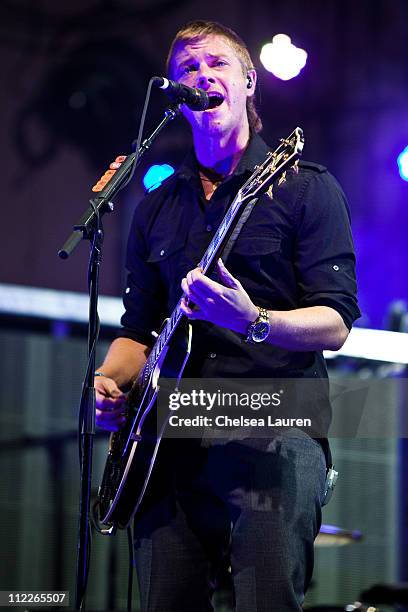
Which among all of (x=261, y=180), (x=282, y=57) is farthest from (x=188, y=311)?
(x=282, y=57)

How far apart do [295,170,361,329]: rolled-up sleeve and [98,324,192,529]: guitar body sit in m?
0.33

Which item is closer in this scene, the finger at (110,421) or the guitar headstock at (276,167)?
the guitar headstock at (276,167)

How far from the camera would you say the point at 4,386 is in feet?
16.0

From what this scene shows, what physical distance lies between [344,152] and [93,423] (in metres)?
3.13

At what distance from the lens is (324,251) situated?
2336mm

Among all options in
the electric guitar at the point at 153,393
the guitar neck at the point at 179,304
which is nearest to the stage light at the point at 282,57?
the electric guitar at the point at 153,393

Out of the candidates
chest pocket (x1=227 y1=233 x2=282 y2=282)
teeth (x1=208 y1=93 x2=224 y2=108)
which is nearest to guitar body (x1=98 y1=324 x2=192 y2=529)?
chest pocket (x1=227 y1=233 x2=282 y2=282)

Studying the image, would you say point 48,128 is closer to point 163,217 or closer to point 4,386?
point 4,386

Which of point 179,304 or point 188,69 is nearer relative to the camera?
point 179,304

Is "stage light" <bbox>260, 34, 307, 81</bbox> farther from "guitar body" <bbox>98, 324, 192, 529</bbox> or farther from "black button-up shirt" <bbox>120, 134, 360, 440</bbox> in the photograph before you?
"guitar body" <bbox>98, 324, 192, 529</bbox>

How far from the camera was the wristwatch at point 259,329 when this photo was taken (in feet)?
6.97

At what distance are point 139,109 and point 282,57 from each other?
1896mm

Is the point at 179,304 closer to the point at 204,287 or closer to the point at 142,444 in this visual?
the point at 204,287

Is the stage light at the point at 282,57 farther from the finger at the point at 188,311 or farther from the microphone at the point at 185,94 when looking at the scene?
the finger at the point at 188,311
